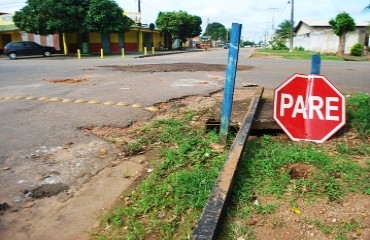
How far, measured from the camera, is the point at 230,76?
3.86 metres

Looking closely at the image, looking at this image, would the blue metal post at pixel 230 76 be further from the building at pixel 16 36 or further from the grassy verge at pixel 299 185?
the building at pixel 16 36

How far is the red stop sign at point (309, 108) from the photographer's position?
362 centimetres

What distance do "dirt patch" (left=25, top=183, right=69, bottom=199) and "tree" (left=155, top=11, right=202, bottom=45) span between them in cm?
4566

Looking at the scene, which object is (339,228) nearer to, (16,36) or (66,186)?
(66,186)

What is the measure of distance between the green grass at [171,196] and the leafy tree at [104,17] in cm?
2594

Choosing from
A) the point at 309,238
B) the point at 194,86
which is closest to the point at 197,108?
the point at 194,86

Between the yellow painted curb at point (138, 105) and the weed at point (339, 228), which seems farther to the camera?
the yellow painted curb at point (138, 105)

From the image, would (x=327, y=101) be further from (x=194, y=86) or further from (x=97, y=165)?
(x=194, y=86)

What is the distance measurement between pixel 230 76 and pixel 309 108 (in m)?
0.93

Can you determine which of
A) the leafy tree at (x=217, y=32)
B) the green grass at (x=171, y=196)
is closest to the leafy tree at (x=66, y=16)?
the green grass at (x=171, y=196)

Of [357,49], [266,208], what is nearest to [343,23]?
[357,49]

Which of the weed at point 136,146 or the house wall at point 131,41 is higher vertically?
the house wall at point 131,41

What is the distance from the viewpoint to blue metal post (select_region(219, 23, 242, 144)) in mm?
3736

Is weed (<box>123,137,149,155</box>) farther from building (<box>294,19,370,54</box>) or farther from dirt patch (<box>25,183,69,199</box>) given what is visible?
building (<box>294,19,370,54</box>)
